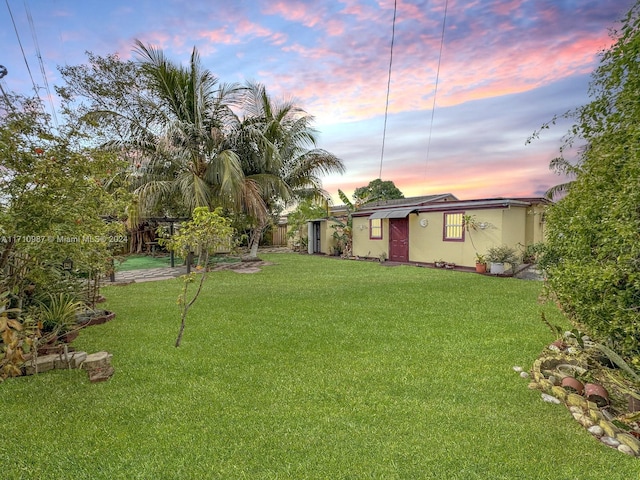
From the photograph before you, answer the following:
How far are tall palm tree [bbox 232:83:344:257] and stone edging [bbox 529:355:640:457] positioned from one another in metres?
10.9

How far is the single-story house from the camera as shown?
1261 centimetres

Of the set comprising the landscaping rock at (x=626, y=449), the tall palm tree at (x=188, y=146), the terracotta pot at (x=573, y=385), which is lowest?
the landscaping rock at (x=626, y=449)

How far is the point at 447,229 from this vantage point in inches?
563

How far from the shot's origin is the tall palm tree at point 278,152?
1393 centimetres

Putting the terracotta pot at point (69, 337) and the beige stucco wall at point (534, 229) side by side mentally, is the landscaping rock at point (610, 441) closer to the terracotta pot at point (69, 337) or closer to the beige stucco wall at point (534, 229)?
the terracotta pot at point (69, 337)

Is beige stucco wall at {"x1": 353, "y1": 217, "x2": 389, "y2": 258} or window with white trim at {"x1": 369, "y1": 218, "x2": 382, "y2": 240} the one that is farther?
window with white trim at {"x1": 369, "y1": 218, "x2": 382, "y2": 240}

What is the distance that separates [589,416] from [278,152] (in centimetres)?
1306

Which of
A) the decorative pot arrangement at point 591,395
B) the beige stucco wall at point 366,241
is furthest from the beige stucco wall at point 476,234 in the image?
the decorative pot arrangement at point 591,395

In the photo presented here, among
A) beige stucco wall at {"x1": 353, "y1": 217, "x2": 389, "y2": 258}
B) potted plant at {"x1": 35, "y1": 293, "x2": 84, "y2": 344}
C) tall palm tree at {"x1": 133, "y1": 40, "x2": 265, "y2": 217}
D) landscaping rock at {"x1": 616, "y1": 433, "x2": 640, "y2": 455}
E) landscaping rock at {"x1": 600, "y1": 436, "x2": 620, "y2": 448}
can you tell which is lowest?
landscaping rock at {"x1": 600, "y1": 436, "x2": 620, "y2": 448}

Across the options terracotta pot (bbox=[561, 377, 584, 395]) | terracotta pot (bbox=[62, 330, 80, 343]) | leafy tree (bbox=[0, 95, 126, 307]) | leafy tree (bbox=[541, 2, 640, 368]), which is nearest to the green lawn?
terracotta pot (bbox=[62, 330, 80, 343])

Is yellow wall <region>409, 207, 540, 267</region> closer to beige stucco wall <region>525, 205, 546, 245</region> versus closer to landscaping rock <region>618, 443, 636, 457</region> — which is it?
beige stucco wall <region>525, 205, 546, 245</region>

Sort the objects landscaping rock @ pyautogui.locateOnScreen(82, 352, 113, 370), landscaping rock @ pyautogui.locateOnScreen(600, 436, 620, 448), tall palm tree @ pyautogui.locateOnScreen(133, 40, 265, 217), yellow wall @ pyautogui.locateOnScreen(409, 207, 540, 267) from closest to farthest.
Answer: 1. landscaping rock @ pyautogui.locateOnScreen(600, 436, 620, 448)
2. landscaping rock @ pyautogui.locateOnScreen(82, 352, 113, 370)
3. tall palm tree @ pyautogui.locateOnScreen(133, 40, 265, 217)
4. yellow wall @ pyautogui.locateOnScreen(409, 207, 540, 267)

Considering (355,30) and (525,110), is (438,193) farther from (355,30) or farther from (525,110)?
(355,30)

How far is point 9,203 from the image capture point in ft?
9.94
